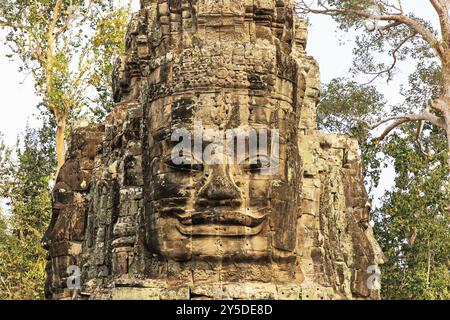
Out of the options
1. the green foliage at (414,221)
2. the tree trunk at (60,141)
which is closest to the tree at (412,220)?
the green foliage at (414,221)

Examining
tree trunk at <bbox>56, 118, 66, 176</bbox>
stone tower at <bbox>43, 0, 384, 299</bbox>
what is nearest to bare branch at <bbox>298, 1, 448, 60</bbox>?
tree trunk at <bbox>56, 118, 66, 176</bbox>

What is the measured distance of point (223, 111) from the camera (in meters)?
16.2

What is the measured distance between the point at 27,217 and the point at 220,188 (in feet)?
51.5

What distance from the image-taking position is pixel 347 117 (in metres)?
32.8

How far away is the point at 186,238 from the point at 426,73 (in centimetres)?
1813

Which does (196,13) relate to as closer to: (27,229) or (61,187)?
(61,187)

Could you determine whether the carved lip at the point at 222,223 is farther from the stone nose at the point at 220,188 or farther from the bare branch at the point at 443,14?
the bare branch at the point at 443,14

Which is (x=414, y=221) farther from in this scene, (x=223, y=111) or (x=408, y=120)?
(x=223, y=111)

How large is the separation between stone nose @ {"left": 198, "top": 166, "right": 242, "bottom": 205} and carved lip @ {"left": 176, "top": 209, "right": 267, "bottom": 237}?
16 cm

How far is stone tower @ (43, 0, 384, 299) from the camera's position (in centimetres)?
1591

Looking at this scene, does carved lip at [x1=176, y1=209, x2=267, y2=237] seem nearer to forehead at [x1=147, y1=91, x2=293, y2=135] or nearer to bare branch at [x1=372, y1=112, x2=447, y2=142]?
forehead at [x1=147, y1=91, x2=293, y2=135]

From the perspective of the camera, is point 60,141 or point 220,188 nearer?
point 220,188

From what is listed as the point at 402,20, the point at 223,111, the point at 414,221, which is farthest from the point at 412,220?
the point at 223,111
